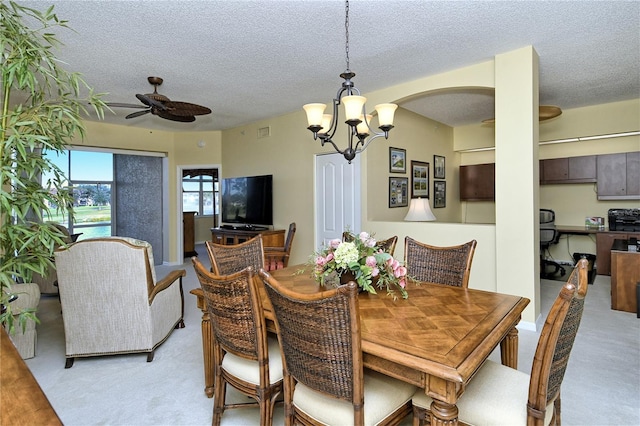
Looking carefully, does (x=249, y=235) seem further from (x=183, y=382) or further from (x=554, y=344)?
(x=554, y=344)

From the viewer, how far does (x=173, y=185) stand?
23.1 ft

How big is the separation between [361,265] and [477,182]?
5.75 meters

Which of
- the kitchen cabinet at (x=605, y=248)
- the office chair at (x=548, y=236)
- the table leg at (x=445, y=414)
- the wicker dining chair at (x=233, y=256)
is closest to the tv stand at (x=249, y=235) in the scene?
the wicker dining chair at (x=233, y=256)

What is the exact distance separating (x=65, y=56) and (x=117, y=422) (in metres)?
3.33

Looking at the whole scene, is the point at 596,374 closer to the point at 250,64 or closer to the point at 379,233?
the point at 379,233

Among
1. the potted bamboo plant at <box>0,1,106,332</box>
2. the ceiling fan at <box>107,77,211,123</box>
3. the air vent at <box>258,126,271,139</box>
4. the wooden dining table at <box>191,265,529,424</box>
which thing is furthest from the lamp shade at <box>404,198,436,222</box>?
the potted bamboo plant at <box>0,1,106,332</box>

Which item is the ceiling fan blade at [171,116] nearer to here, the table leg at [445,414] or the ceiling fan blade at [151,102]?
the ceiling fan blade at [151,102]

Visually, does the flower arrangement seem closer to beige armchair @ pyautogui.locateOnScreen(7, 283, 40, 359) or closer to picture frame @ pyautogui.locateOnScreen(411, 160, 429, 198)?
beige armchair @ pyautogui.locateOnScreen(7, 283, 40, 359)

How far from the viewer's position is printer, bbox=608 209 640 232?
5.07 m

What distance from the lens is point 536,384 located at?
1.24 m

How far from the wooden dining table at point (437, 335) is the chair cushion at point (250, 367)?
0.64 ft

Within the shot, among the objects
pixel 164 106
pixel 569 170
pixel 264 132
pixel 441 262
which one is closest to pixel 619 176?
pixel 569 170

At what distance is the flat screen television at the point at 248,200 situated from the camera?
581 centimetres

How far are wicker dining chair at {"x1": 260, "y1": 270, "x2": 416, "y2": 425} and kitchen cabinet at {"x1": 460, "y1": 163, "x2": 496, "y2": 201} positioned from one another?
5887 mm
